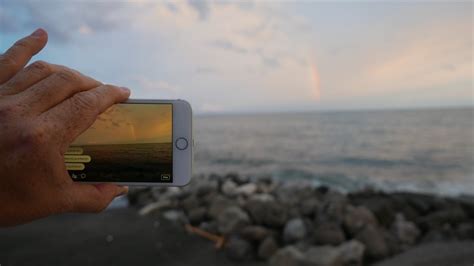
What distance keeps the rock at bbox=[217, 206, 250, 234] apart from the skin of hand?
462 cm

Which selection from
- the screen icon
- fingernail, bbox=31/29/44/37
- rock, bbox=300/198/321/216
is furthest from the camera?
rock, bbox=300/198/321/216

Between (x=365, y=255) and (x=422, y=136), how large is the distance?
23932 mm

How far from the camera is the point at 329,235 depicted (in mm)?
5000

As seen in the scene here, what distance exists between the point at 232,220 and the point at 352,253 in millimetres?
2037

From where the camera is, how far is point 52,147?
0.96m

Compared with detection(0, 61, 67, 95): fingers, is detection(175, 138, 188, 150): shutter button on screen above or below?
below

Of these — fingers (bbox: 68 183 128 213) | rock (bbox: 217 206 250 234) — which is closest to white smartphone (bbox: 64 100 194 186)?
fingers (bbox: 68 183 128 213)

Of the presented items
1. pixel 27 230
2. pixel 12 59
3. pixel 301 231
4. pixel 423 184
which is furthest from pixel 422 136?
pixel 12 59

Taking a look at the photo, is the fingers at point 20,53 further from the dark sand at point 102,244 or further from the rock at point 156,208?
the rock at point 156,208

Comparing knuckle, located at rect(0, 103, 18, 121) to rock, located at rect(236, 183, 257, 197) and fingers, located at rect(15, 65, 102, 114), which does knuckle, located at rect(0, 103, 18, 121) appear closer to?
fingers, located at rect(15, 65, 102, 114)

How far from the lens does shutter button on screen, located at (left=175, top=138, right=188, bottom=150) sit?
151 cm

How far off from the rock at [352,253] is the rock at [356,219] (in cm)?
77

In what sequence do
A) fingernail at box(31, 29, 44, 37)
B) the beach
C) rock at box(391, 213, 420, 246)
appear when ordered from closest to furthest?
fingernail at box(31, 29, 44, 37) → the beach → rock at box(391, 213, 420, 246)

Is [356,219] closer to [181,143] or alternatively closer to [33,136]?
[181,143]
